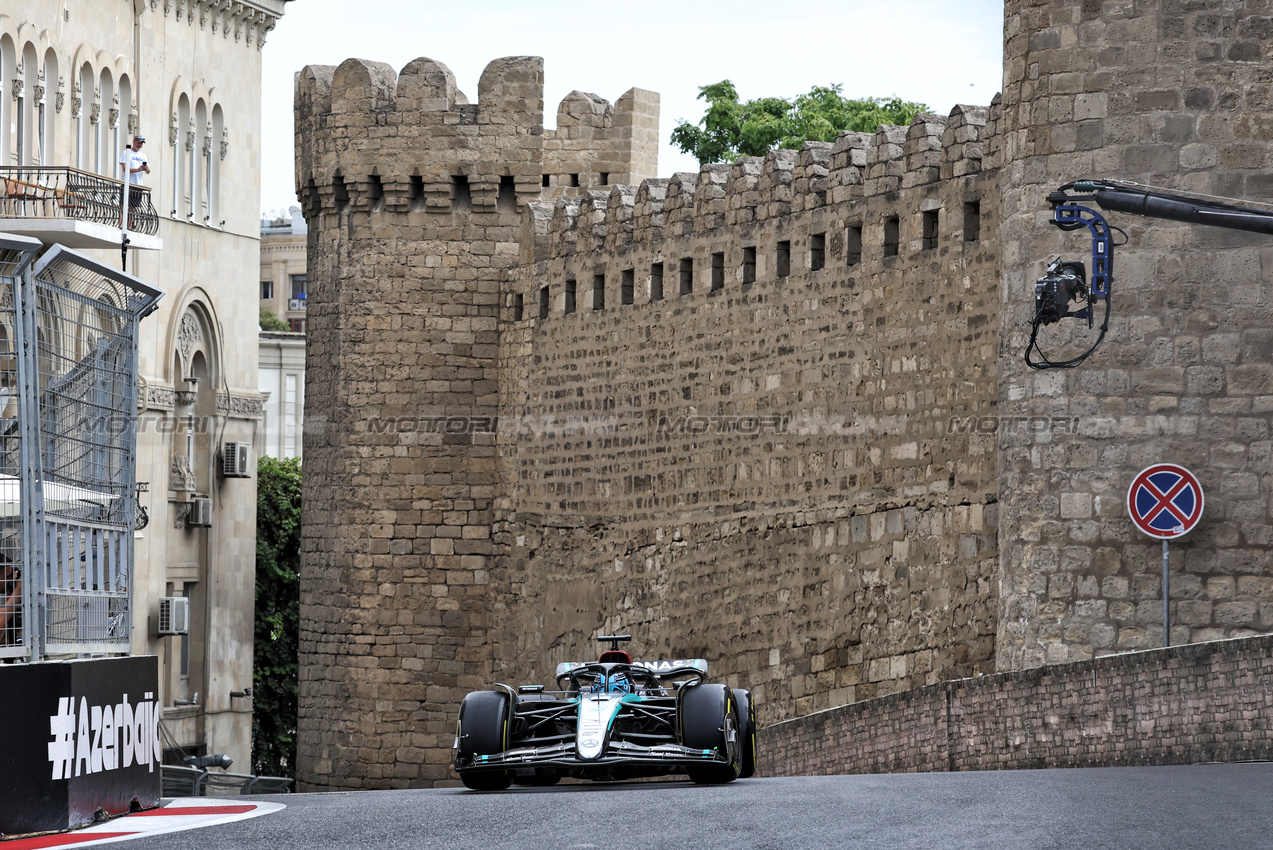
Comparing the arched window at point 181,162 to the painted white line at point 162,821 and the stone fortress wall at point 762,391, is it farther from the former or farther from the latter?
the painted white line at point 162,821

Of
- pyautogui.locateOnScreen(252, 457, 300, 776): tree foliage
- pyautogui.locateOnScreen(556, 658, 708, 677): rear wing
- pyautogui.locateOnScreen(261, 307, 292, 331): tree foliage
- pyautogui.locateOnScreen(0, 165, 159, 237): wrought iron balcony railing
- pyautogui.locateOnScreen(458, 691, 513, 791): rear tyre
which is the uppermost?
pyautogui.locateOnScreen(261, 307, 292, 331): tree foliage

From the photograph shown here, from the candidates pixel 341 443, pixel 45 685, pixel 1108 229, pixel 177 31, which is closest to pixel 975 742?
pixel 1108 229

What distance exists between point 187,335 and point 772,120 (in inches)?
557

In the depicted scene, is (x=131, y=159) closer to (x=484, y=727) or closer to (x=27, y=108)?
(x=27, y=108)

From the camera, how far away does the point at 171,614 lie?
1121 inches

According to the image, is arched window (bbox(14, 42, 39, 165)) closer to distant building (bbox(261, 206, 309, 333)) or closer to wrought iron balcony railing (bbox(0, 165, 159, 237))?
wrought iron balcony railing (bbox(0, 165, 159, 237))

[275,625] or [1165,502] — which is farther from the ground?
[1165,502]

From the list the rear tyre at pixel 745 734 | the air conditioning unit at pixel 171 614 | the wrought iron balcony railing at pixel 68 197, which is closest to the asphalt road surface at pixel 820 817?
the rear tyre at pixel 745 734

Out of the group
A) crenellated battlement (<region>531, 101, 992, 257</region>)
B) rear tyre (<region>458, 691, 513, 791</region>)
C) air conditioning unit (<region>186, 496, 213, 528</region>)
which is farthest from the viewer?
air conditioning unit (<region>186, 496, 213, 528</region>)

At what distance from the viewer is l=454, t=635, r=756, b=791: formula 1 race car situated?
1173 cm

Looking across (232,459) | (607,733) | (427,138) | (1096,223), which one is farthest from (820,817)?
(232,459)

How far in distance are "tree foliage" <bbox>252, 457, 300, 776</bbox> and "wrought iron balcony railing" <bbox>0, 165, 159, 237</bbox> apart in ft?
26.6

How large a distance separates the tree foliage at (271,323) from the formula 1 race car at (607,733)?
5325 centimetres

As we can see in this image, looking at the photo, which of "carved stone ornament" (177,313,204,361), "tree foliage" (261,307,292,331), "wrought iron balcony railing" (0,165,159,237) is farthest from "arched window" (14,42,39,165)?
"tree foliage" (261,307,292,331)
